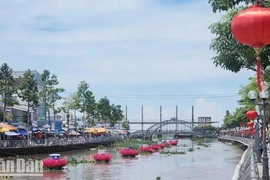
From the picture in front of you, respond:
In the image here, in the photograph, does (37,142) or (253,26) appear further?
(37,142)

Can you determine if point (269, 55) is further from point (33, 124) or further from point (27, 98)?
point (33, 124)

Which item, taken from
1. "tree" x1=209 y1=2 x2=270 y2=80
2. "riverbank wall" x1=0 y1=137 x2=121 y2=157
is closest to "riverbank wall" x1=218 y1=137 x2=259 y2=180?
"tree" x1=209 y1=2 x2=270 y2=80

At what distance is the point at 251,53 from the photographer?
10.6m

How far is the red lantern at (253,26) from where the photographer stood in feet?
19.9

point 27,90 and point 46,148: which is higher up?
point 27,90

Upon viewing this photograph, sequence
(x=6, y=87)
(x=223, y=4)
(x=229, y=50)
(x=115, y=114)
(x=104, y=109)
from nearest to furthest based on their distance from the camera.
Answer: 1. (x=223, y=4)
2. (x=229, y=50)
3. (x=6, y=87)
4. (x=104, y=109)
5. (x=115, y=114)

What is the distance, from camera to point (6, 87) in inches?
1786

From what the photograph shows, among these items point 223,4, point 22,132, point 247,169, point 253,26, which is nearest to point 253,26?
point 253,26

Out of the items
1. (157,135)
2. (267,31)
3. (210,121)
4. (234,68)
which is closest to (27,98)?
(234,68)

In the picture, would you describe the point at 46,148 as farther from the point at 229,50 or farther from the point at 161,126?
the point at 161,126

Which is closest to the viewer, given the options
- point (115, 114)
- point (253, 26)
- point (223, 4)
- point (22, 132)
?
point (253, 26)

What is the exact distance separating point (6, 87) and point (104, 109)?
45.8 metres

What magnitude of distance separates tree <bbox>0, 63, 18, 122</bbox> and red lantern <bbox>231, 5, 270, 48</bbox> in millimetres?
41397

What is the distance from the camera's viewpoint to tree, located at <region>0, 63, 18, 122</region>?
45406mm
